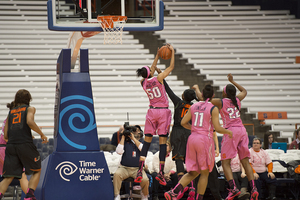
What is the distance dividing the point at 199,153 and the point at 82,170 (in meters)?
2.16

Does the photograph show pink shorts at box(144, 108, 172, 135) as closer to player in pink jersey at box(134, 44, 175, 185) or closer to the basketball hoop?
player in pink jersey at box(134, 44, 175, 185)

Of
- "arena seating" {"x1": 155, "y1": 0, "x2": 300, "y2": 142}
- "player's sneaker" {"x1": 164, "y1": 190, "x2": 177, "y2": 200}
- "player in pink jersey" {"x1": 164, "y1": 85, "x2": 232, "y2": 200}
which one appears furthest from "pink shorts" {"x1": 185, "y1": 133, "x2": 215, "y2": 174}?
"arena seating" {"x1": 155, "y1": 0, "x2": 300, "y2": 142}

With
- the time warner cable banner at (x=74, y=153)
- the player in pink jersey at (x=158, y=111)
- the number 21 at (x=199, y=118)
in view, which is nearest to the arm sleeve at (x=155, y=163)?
the player in pink jersey at (x=158, y=111)

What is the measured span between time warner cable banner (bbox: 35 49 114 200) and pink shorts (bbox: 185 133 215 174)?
1762 millimetres

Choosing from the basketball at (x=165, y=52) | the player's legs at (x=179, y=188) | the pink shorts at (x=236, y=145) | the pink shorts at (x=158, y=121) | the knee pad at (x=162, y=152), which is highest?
the basketball at (x=165, y=52)

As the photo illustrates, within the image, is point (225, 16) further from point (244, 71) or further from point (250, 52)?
point (244, 71)

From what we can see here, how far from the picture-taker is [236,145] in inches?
246

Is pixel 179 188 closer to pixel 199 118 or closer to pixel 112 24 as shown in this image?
pixel 199 118

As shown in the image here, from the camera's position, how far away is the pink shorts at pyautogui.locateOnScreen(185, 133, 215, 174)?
17.9 feet

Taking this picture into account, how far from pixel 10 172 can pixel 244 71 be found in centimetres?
1144

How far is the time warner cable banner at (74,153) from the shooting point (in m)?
6.44

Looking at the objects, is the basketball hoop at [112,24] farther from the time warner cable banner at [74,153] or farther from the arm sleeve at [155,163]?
the arm sleeve at [155,163]

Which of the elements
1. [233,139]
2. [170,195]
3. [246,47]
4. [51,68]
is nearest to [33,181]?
[170,195]

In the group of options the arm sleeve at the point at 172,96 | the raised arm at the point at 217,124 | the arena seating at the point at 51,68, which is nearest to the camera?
the raised arm at the point at 217,124
